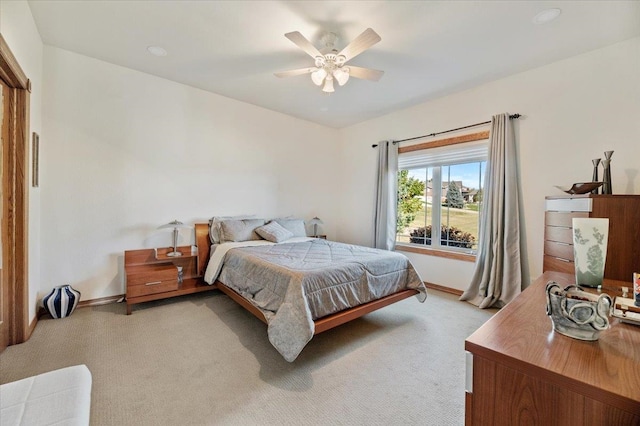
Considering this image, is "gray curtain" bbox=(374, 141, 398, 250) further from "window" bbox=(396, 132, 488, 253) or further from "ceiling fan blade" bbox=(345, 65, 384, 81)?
"ceiling fan blade" bbox=(345, 65, 384, 81)

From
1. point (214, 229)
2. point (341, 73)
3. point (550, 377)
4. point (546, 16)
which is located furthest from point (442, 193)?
point (550, 377)

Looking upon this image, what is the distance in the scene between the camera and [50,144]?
113 inches

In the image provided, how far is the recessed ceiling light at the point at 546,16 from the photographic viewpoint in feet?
7.03

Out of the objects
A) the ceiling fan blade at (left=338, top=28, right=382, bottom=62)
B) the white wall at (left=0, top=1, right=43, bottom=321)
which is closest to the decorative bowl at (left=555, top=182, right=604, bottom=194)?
the ceiling fan blade at (left=338, top=28, right=382, bottom=62)

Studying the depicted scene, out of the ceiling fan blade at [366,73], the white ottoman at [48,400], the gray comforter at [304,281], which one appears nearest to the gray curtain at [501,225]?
the gray comforter at [304,281]

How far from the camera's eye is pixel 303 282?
2.09 metres

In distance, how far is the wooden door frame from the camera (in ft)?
7.17

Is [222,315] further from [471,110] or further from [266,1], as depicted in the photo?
[471,110]

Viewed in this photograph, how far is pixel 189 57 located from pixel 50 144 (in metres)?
1.77

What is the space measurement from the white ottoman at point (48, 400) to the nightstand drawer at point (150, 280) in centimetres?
200

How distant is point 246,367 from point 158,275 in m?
1.72

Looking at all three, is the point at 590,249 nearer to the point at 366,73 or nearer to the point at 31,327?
the point at 366,73

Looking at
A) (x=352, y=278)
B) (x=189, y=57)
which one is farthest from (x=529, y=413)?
(x=189, y=57)

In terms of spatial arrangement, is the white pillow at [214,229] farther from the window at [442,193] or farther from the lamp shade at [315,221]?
the window at [442,193]
